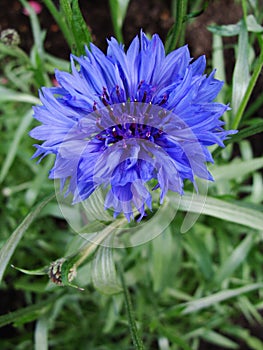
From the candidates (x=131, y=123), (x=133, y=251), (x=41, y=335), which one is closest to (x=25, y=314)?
(x=41, y=335)

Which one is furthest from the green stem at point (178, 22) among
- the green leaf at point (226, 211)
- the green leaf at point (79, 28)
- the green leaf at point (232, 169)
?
the green leaf at point (232, 169)

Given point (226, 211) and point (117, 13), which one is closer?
point (226, 211)

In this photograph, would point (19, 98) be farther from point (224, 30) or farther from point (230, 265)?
point (230, 265)

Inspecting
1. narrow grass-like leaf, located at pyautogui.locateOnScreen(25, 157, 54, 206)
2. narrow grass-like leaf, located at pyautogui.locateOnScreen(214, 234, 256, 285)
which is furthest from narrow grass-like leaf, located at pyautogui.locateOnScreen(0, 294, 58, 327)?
narrow grass-like leaf, located at pyautogui.locateOnScreen(214, 234, 256, 285)

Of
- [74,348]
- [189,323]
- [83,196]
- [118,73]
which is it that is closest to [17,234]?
[83,196]

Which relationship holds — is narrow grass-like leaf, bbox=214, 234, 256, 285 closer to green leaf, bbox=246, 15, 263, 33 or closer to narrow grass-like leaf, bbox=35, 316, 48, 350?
narrow grass-like leaf, bbox=35, 316, 48, 350
